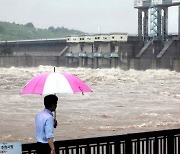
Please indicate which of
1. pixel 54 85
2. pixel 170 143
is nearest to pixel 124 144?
pixel 170 143

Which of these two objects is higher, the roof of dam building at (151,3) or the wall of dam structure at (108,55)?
the roof of dam building at (151,3)

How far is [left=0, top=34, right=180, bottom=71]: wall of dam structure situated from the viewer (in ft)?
238

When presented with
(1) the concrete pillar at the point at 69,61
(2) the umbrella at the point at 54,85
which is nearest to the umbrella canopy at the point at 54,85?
(2) the umbrella at the point at 54,85

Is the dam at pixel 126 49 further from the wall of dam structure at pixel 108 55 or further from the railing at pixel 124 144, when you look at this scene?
the railing at pixel 124 144

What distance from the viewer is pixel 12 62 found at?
9556 cm

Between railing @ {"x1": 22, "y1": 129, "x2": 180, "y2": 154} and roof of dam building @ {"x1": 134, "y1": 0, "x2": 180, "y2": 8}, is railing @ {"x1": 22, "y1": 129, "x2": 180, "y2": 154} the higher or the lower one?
the lower one

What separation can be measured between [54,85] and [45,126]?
1.63ft

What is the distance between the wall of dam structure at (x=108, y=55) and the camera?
7256 cm

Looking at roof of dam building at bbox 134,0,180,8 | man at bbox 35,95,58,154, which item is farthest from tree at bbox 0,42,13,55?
man at bbox 35,95,58,154

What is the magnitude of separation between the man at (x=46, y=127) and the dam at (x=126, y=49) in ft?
210

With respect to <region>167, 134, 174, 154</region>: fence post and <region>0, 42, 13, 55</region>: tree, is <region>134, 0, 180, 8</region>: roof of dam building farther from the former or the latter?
<region>167, 134, 174, 154</region>: fence post

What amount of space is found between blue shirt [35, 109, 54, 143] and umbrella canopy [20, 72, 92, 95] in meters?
0.28

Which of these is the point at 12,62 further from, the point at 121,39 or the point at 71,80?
the point at 71,80

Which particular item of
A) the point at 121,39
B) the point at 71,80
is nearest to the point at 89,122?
the point at 71,80
